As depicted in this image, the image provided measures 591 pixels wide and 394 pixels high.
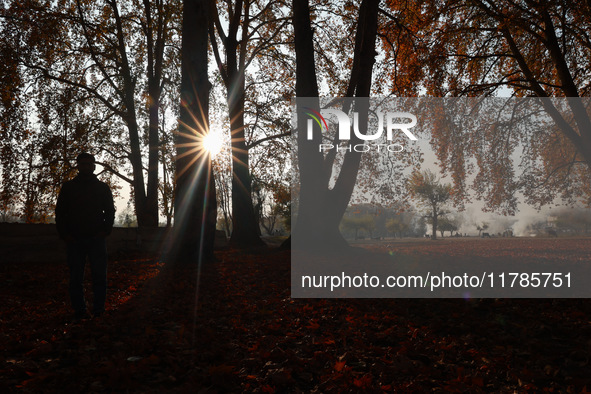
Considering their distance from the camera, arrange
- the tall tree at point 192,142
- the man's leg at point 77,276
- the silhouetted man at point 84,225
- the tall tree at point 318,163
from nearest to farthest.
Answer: the man's leg at point 77,276
the silhouetted man at point 84,225
the tall tree at point 192,142
the tall tree at point 318,163

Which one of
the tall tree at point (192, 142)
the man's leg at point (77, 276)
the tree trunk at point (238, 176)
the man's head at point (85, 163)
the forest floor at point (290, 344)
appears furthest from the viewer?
the tree trunk at point (238, 176)

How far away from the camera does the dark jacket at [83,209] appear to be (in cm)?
514

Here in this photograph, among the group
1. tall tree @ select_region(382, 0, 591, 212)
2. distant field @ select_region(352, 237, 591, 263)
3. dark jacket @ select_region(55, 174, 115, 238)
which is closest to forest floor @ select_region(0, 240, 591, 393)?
dark jacket @ select_region(55, 174, 115, 238)

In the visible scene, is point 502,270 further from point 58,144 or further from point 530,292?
point 58,144

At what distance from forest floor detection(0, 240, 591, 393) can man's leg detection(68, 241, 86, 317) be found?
0.85 feet

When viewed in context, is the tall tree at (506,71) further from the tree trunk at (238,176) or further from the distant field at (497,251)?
the tree trunk at (238,176)

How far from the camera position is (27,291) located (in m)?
6.79

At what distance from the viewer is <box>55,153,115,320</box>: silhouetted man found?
5.11 metres

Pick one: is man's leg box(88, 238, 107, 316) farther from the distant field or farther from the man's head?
the distant field

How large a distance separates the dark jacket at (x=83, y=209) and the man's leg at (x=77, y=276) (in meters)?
0.19

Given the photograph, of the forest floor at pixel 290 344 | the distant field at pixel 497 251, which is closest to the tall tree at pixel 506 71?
the distant field at pixel 497 251

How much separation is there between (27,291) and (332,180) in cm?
965

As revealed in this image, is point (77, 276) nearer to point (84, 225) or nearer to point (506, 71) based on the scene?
point (84, 225)

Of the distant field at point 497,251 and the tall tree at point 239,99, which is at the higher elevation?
the tall tree at point 239,99
